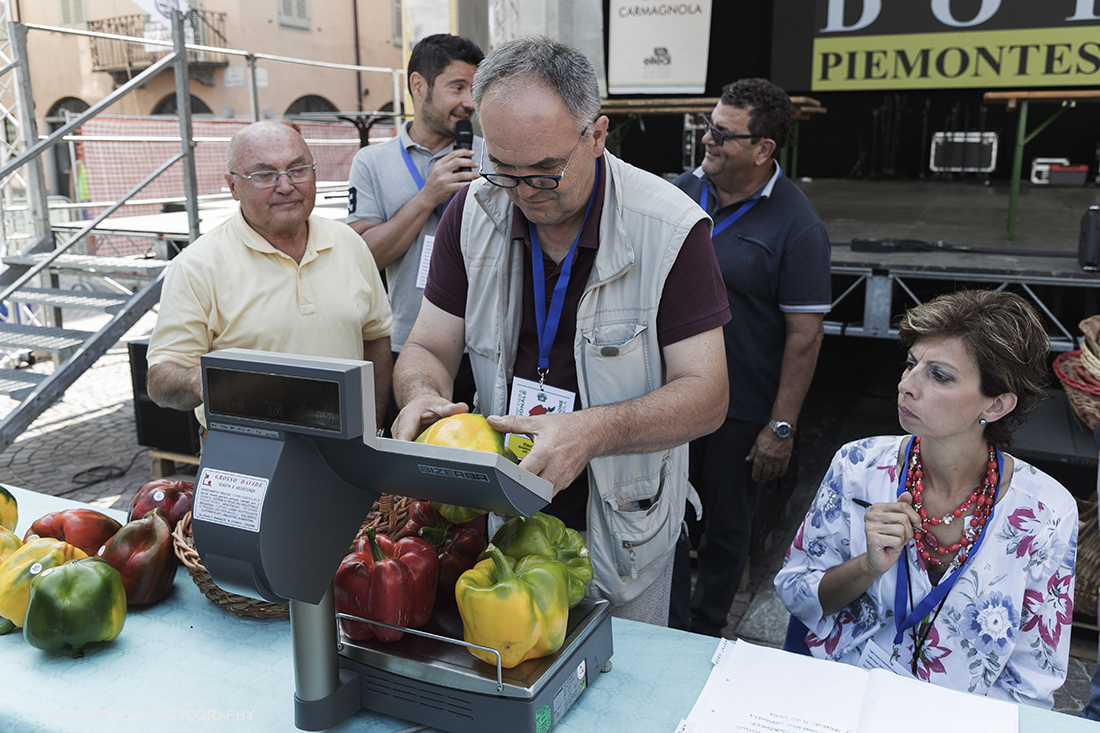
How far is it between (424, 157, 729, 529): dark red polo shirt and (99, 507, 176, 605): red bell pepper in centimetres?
77

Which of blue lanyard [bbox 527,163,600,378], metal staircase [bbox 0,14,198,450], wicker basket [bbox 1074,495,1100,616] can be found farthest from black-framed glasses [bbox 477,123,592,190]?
metal staircase [bbox 0,14,198,450]

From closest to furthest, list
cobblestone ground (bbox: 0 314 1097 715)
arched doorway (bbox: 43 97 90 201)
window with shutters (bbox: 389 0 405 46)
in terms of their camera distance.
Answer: cobblestone ground (bbox: 0 314 1097 715) → arched doorway (bbox: 43 97 90 201) → window with shutters (bbox: 389 0 405 46)

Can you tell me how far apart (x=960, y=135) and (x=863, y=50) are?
11465mm

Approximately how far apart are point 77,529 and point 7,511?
0.85ft

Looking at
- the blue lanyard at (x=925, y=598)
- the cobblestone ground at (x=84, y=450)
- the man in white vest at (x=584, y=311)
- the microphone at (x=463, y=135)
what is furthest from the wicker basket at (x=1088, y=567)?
the cobblestone ground at (x=84, y=450)

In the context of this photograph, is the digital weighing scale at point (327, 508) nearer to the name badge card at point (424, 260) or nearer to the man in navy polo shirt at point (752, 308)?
the name badge card at point (424, 260)

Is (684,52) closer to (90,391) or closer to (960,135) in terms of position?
(90,391)

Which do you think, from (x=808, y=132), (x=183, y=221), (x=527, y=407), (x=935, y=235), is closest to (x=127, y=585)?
(x=527, y=407)

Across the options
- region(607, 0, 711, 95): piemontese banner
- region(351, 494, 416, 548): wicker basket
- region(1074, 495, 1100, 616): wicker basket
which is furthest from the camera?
region(607, 0, 711, 95): piemontese banner

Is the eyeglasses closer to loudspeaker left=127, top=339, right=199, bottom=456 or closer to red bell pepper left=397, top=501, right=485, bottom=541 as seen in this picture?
red bell pepper left=397, top=501, right=485, bottom=541

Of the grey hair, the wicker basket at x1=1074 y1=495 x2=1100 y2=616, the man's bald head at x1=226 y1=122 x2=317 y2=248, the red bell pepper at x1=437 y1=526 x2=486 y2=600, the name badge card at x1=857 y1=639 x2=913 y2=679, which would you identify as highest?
the grey hair

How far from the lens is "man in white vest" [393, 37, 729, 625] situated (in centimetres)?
153

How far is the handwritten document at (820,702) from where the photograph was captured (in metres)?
1.29

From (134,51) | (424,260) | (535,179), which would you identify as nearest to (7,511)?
(535,179)
